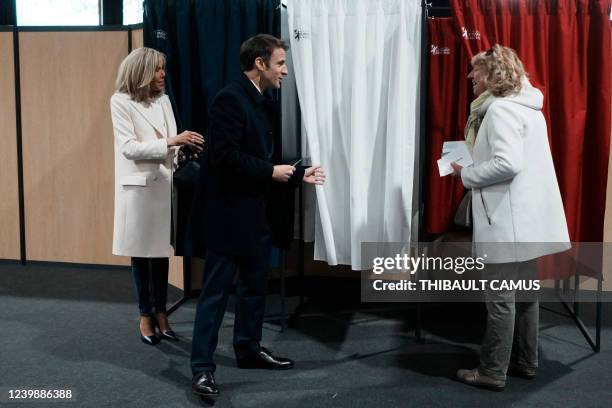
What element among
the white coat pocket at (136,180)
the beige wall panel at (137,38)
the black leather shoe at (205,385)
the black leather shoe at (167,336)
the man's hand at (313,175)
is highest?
the beige wall panel at (137,38)

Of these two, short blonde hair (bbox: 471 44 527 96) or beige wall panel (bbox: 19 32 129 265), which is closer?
short blonde hair (bbox: 471 44 527 96)

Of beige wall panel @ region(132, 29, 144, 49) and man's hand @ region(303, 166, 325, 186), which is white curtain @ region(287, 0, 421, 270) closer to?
man's hand @ region(303, 166, 325, 186)

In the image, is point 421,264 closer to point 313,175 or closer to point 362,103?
point 362,103

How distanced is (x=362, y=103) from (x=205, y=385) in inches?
56.9

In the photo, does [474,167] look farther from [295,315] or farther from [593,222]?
[295,315]

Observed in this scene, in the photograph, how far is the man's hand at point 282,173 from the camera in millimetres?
2287

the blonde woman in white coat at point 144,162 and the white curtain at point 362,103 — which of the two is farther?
the white curtain at point 362,103

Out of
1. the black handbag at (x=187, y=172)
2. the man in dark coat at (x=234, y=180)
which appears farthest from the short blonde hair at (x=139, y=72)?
the man in dark coat at (x=234, y=180)

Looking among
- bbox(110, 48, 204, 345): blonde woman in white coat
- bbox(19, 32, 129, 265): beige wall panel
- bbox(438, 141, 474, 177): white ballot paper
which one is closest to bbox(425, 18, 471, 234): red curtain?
bbox(438, 141, 474, 177): white ballot paper

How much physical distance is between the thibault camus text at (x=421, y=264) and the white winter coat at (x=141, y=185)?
103cm

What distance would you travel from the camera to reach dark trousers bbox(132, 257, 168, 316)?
292cm


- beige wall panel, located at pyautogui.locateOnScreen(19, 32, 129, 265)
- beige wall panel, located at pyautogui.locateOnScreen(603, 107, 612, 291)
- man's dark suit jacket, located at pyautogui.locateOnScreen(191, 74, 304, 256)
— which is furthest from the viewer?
beige wall panel, located at pyautogui.locateOnScreen(19, 32, 129, 265)

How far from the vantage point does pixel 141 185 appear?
2820mm

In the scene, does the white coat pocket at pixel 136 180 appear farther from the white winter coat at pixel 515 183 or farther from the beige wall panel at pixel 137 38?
the beige wall panel at pixel 137 38
